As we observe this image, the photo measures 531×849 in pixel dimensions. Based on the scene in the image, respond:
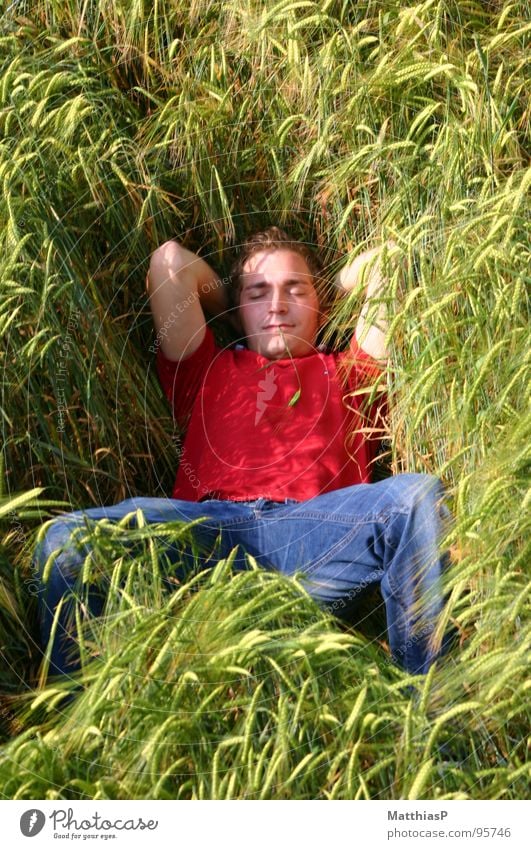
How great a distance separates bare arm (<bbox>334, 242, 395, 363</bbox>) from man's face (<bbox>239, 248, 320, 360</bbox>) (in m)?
0.12

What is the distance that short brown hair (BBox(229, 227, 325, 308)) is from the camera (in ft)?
8.30

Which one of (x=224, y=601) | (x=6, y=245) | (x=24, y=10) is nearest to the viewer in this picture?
(x=224, y=601)

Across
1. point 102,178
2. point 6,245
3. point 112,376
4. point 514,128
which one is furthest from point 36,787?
point 514,128

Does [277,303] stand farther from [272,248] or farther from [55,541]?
[55,541]

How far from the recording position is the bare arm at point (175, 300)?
2438 mm

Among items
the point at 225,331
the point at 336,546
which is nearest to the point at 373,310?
the point at 225,331

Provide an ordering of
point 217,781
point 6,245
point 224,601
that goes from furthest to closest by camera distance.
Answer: point 6,245
point 224,601
point 217,781

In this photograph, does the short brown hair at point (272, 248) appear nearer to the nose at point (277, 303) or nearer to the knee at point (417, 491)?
the nose at point (277, 303)

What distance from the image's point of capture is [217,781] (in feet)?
6.06

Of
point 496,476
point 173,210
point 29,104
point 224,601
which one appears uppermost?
point 29,104

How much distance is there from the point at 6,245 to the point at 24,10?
0.68 meters

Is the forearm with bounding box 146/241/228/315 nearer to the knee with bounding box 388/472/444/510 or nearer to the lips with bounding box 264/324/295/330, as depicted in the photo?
the lips with bounding box 264/324/295/330

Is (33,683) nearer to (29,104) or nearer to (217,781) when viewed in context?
(217,781)

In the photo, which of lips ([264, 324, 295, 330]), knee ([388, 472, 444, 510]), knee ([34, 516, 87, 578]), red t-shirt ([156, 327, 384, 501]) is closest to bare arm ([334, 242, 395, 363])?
red t-shirt ([156, 327, 384, 501])
